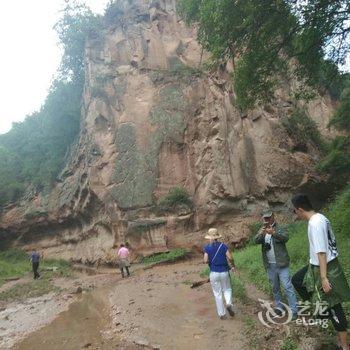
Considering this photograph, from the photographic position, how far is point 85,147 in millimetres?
26641

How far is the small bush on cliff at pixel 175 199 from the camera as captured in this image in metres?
21.8

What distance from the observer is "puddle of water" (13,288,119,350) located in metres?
8.01

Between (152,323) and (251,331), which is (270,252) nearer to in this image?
(251,331)

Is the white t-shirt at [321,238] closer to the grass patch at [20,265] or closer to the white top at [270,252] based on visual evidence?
the white top at [270,252]

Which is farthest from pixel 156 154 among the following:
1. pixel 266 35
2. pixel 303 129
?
pixel 266 35

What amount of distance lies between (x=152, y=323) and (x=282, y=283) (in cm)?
312

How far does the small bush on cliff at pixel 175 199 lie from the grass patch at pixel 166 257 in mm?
2578

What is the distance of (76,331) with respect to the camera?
9.21 m

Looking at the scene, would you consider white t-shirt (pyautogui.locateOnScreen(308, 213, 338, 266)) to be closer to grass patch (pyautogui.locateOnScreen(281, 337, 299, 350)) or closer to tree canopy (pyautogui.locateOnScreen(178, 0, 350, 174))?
grass patch (pyautogui.locateOnScreen(281, 337, 299, 350))

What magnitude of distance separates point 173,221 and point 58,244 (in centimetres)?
1119

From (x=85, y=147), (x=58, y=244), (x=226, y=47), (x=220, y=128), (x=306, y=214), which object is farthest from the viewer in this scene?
(x=58, y=244)

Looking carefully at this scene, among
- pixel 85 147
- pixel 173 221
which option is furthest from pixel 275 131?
pixel 85 147

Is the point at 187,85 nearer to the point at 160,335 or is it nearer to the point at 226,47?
the point at 226,47

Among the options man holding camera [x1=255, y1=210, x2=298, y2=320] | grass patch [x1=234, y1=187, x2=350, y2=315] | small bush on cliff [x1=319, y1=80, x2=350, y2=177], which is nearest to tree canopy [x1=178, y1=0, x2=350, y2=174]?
small bush on cliff [x1=319, y1=80, x2=350, y2=177]
